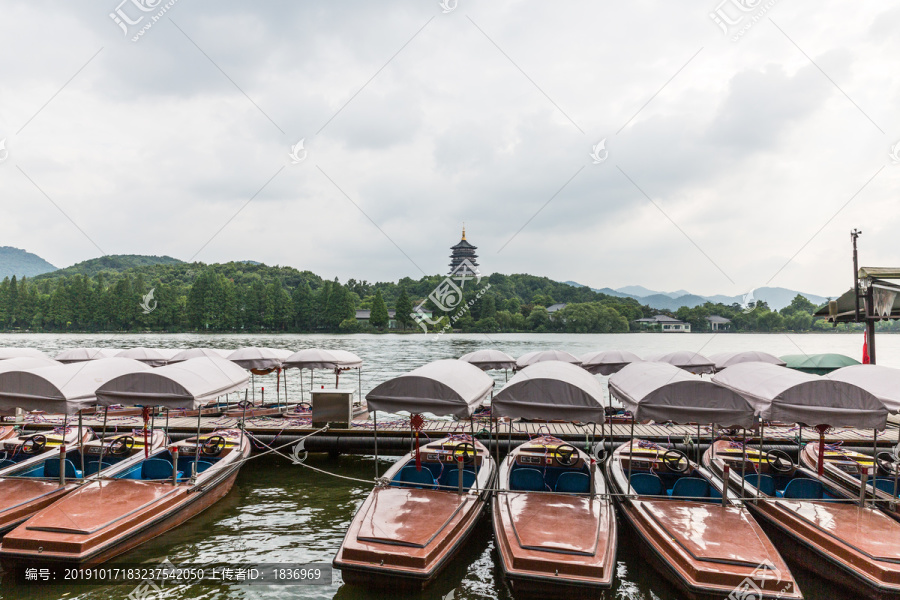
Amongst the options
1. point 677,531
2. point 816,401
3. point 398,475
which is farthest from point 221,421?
point 816,401

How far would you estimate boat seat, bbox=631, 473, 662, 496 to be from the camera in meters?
8.77

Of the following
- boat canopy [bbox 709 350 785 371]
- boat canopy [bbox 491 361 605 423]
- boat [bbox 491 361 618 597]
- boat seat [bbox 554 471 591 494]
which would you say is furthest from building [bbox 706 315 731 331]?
boat canopy [bbox 491 361 605 423]

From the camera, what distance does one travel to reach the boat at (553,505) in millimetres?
6066

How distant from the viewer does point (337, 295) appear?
9512 cm

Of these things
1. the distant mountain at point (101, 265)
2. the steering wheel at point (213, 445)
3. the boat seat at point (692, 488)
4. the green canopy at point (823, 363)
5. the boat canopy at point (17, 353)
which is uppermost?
the distant mountain at point (101, 265)

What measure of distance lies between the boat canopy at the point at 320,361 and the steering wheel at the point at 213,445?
200 inches

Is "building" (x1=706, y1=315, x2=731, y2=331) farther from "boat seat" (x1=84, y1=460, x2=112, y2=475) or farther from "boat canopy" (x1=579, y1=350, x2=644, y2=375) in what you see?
"boat seat" (x1=84, y1=460, x2=112, y2=475)

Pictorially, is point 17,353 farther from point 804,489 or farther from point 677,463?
point 804,489

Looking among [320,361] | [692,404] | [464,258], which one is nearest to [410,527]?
[692,404]

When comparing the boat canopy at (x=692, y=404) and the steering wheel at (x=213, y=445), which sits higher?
the boat canopy at (x=692, y=404)

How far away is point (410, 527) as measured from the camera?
6.99 m

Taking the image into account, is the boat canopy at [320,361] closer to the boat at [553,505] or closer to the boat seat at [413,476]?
the boat seat at [413,476]

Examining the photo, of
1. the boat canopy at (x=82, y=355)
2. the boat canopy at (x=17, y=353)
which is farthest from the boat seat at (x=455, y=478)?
the boat canopy at (x=82, y=355)

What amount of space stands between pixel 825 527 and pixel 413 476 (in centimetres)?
626
